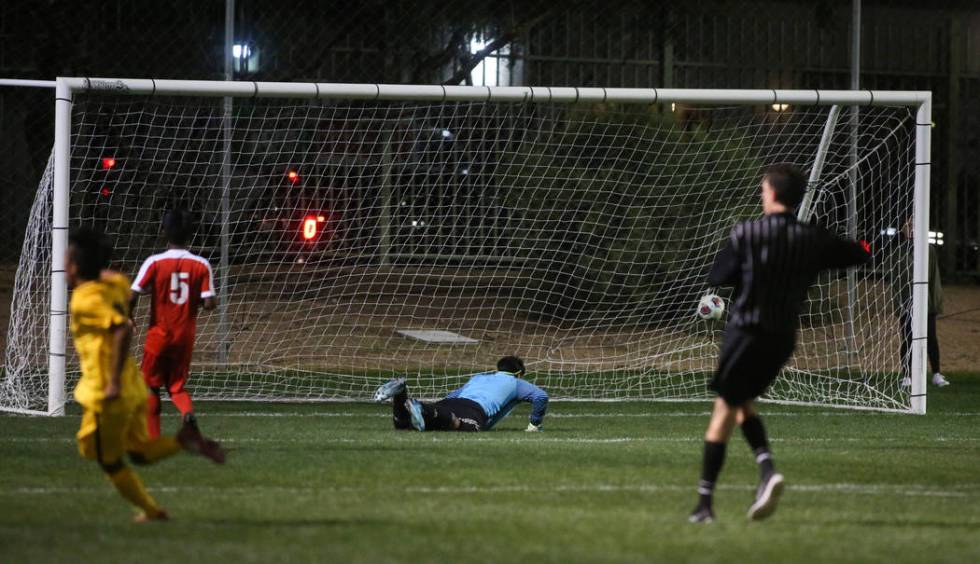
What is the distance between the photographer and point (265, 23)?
72.6 feet

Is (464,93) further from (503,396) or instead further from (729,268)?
(729,268)

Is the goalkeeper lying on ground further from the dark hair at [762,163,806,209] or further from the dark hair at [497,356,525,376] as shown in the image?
the dark hair at [762,163,806,209]

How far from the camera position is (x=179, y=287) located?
1033 cm

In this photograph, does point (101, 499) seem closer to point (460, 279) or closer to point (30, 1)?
point (460, 279)

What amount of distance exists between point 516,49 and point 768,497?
19.3 metres

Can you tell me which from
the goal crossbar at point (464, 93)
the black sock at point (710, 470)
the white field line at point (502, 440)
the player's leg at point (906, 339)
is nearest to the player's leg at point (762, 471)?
the black sock at point (710, 470)

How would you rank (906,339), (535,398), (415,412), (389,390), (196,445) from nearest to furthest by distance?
1. (196,445)
2. (389,390)
3. (415,412)
4. (535,398)
5. (906,339)

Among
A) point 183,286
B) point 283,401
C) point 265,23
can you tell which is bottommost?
point 283,401

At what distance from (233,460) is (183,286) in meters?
1.60

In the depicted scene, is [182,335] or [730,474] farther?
[182,335]

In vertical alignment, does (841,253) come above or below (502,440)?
above

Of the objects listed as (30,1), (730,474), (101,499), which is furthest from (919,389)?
(30,1)

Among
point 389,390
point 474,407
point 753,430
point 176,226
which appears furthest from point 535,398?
point 753,430

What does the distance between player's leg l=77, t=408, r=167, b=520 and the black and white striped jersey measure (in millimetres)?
2871
